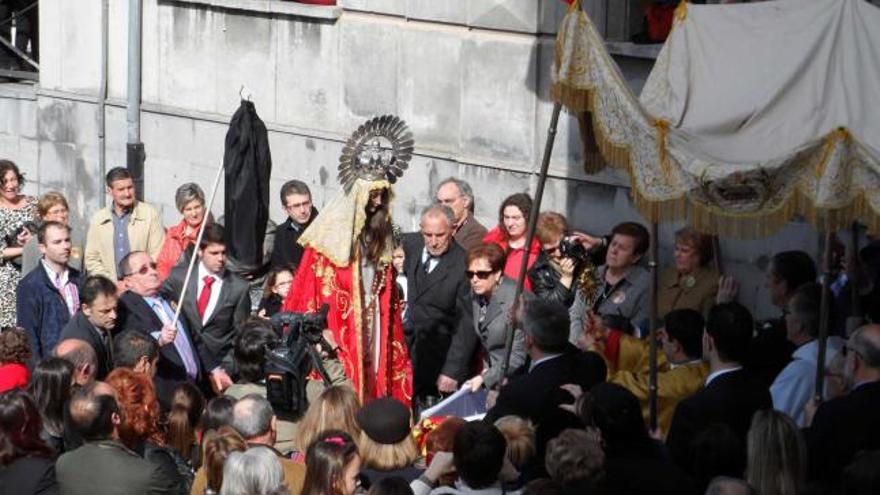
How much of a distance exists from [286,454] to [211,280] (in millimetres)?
3410

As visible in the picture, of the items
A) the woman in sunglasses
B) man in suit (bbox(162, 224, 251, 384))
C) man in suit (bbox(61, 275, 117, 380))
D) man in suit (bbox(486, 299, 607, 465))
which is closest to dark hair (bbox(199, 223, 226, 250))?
man in suit (bbox(162, 224, 251, 384))

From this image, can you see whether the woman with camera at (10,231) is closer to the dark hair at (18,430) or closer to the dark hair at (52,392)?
the dark hair at (52,392)

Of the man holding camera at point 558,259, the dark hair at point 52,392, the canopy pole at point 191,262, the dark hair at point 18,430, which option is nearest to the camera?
the dark hair at point 18,430

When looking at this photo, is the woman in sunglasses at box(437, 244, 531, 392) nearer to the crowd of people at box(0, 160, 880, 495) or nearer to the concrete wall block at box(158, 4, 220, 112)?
the crowd of people at box(0, 160, 880, 495)

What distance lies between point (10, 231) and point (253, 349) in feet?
15.6

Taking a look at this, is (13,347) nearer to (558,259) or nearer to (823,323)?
(558,259)

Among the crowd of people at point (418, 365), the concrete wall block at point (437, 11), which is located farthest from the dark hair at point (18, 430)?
the concrete wall block at point (437, 11)

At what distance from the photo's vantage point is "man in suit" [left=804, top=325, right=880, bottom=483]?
934cm

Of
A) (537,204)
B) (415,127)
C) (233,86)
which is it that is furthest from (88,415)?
(233,86)

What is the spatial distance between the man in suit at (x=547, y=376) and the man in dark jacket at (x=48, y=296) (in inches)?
160

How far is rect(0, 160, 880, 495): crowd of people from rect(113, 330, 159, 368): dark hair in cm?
1

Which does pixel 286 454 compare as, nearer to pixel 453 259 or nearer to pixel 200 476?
pixel 200 476

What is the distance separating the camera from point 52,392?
1032cm

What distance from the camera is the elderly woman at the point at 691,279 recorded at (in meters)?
12.7
